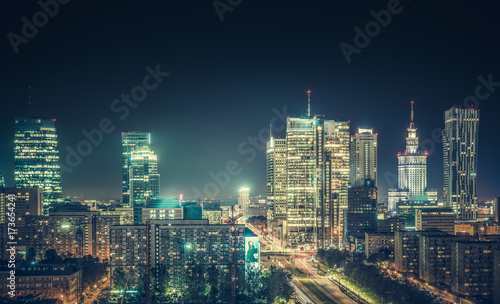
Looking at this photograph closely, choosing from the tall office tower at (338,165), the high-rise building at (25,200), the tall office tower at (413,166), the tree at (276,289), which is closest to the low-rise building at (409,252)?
the tree at (276,289)

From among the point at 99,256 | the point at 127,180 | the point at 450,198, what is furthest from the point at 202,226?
the point at 450,198

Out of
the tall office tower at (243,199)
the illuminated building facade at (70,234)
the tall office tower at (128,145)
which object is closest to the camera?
the illuminated building facade at (70,234)

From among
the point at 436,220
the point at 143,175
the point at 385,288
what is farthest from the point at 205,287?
the point at 143,175

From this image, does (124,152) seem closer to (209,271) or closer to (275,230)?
(275,230)

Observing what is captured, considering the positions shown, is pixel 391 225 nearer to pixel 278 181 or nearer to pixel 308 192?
pixel 308 192

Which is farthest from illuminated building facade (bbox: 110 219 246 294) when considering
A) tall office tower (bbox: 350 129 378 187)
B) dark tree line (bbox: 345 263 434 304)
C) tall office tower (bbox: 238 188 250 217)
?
tall office tower (bbox: 238 188 250 217)

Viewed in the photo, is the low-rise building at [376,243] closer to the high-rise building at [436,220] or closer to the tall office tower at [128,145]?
the high-rise building at [436,220]
